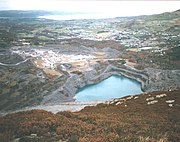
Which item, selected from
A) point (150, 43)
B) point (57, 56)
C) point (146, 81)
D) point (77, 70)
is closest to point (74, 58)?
point (57, 56)

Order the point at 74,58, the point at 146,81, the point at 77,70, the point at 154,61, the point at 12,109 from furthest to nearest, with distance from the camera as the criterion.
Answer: the point at 74,58, the point at 154,61, the point at 77,70, the point at 146,81, the point at 12,109

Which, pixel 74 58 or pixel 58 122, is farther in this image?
pixel 74 58

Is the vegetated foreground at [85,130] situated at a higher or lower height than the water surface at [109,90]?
higher

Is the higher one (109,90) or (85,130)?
(85,130)

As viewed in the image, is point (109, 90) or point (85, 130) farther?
point (109, 90)

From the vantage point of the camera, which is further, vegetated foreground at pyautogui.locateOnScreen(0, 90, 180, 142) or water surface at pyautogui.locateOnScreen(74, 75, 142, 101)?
water surface at pyautogui.locateOnScreen(74, 75, 142, 101)

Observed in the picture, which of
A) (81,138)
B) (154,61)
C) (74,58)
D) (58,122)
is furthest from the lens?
(74,58)

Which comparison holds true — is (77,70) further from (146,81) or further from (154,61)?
(154,61)

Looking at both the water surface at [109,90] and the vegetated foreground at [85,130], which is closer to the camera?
the vegetated foreground at [85,130]
